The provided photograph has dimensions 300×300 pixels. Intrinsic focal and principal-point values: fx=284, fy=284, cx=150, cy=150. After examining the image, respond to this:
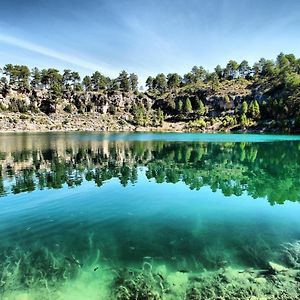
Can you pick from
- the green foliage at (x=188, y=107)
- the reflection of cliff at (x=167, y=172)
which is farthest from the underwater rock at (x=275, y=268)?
the green foliage at (x=188, y=107)

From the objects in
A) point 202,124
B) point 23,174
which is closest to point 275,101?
point 202,124

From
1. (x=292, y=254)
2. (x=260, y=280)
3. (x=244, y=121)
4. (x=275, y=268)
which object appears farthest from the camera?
(x=244, y=121)

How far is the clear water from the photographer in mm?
12672

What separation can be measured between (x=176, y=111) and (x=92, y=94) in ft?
197

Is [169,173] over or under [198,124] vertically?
under

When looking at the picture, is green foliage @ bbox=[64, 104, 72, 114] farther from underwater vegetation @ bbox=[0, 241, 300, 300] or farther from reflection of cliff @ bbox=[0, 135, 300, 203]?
underwater vegetation @ bbox=[0, 241, 300, 300]

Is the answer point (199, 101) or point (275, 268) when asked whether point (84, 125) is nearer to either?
point (199, 101)

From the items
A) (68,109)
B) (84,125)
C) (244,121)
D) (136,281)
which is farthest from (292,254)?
(68,109)

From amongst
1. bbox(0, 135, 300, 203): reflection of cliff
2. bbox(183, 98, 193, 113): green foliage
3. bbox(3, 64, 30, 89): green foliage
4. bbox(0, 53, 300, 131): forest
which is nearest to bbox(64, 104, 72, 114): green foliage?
bbox(0, 53, 300, 131): forest

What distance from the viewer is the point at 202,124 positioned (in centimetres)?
16562

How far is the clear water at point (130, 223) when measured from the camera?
499 inches

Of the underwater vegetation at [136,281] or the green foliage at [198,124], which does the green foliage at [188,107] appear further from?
the underwater vegetation at [136,281]

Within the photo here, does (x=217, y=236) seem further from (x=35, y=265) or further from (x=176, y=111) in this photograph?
(x=176, y=111)

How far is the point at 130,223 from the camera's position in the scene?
18.2m
